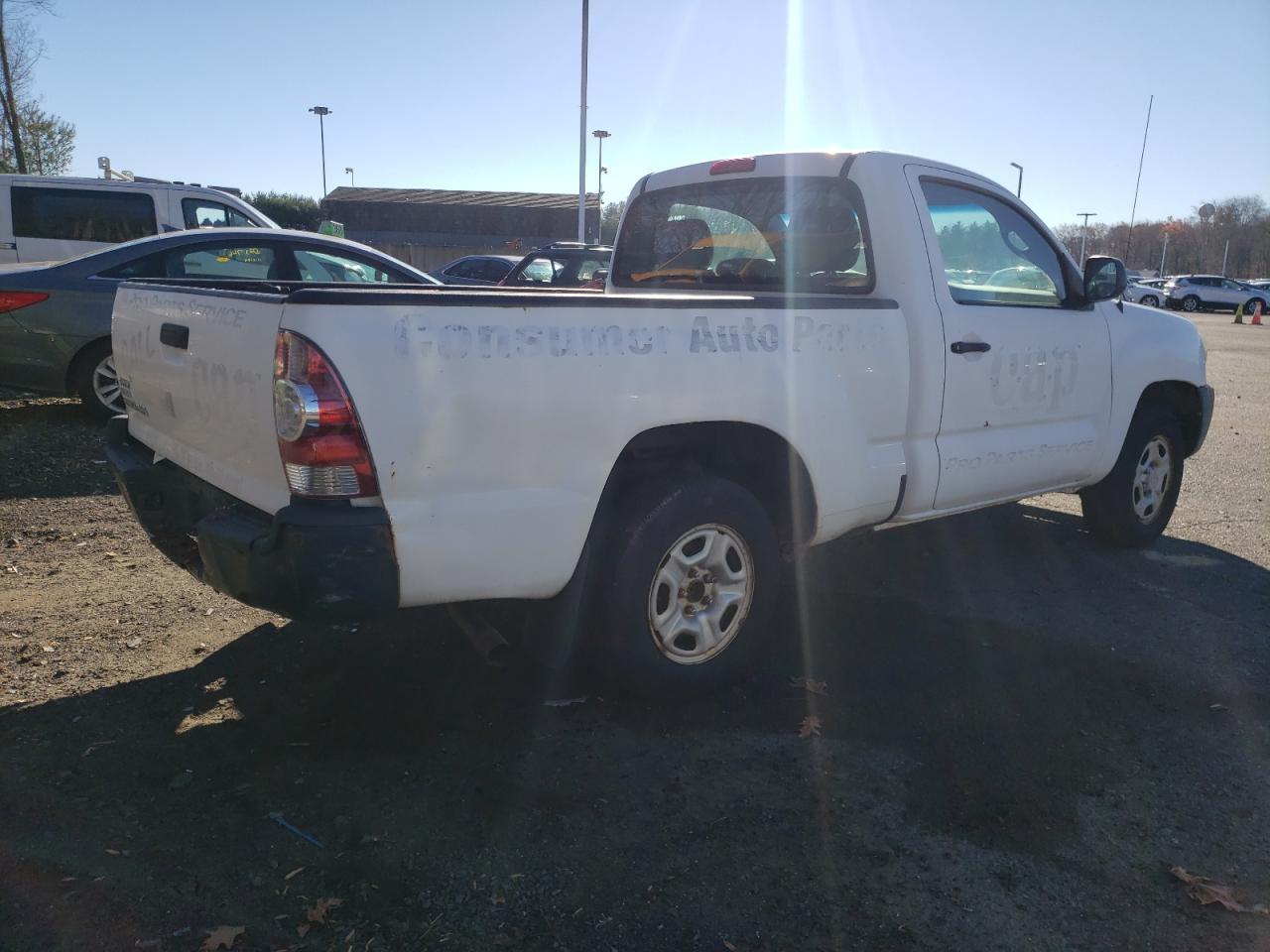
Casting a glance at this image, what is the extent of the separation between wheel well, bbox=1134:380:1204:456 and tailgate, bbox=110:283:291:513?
478 cm

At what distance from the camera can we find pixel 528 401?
9.23 feet

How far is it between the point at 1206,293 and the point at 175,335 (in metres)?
50.2

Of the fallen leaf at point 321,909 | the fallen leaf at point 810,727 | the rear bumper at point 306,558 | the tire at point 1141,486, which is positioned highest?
the rear bumper at point 306,558

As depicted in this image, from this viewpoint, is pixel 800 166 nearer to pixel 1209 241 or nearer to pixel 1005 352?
pixel 1005 352

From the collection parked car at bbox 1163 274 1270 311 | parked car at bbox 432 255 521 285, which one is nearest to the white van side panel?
parked car at bbox 432 255 521 285

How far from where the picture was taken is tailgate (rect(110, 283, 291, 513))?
9.02ft

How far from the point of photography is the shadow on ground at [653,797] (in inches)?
96.3

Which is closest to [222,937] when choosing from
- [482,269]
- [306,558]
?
[306,558]

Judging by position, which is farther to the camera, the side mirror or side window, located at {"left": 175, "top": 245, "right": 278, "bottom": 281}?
side window, located at {"left": 175, "top": 245, "right": 278, "bottom": 281}

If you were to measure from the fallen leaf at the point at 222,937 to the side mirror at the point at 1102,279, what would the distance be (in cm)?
457

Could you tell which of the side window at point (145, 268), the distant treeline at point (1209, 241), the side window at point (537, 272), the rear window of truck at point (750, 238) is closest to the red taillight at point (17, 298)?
the side window at point (145, 268)

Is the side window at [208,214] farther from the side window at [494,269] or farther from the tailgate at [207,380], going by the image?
the side window at [494,269]

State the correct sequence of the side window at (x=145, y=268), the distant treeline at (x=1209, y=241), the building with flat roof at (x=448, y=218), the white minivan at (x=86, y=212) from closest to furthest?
the side window at (x=145, y=268) → the white minivan at (x=86, y=212) → the building with flat roof at (x=448, y=218) → the distant treeline at (x=1209, y=241)

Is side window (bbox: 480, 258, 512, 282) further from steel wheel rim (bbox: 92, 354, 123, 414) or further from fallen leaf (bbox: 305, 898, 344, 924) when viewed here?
fallen leaf (bbox: 305, 898, 344, 924)
